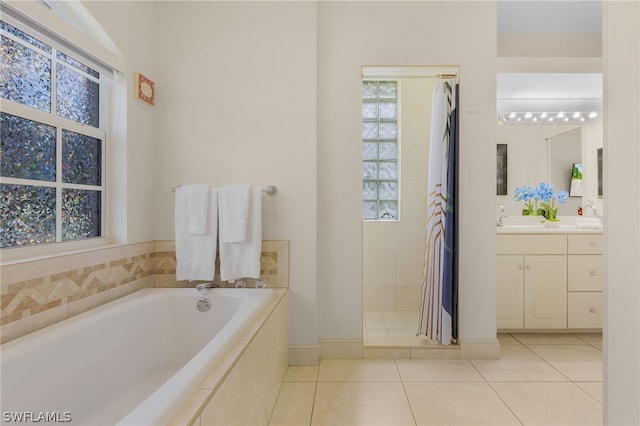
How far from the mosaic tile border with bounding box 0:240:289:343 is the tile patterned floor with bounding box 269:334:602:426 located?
667mm

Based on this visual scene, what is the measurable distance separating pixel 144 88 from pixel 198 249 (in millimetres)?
1029

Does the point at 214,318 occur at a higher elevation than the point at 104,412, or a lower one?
higher

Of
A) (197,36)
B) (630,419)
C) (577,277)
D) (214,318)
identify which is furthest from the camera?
(577,277)

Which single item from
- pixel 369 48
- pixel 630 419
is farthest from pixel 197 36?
pixel 630 419

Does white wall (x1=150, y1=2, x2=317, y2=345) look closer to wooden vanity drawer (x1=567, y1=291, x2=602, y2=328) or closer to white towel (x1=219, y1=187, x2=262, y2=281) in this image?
white towel (x1=219, y1=187, x2=262, y2=281)

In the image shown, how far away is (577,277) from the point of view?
8.09 ft

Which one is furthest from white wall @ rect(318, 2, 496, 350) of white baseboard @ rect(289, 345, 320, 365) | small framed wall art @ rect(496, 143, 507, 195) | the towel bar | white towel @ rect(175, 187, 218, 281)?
small framed wall art @ rect(496, 143, 507, 195)

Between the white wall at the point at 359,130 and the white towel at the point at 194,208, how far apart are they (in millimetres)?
732

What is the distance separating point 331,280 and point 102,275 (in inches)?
51.5

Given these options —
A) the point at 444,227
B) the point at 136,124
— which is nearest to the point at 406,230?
the point at 444,227

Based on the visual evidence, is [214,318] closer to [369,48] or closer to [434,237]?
[434,237]

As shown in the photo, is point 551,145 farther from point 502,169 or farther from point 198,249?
point 198,249

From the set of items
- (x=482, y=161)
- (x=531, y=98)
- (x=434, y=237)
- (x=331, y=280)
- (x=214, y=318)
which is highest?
(x=531, y=98)

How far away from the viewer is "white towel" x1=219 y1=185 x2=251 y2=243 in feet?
6.33
